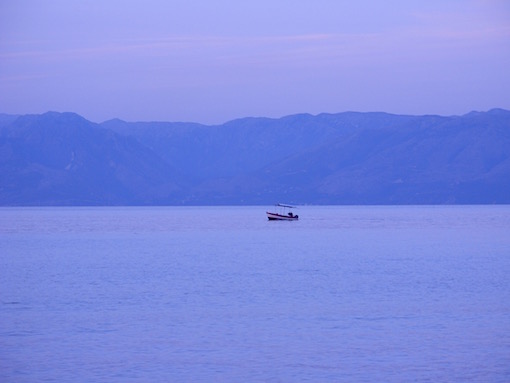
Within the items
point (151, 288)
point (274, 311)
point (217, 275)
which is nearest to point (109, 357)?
point (274, 311)

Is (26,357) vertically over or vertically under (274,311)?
under

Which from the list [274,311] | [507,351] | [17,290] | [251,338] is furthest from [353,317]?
[17,290]

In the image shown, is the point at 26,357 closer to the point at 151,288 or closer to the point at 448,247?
the point at 151,288

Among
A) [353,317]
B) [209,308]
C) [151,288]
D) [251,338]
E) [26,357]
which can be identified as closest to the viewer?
[26,357]

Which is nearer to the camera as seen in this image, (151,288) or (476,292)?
(476,292)

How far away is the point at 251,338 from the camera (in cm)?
3262

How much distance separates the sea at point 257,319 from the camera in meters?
27.9

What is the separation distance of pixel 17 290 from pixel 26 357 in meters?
20.5

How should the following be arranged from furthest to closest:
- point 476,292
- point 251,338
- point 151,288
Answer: point 151,288
point 476,292
point 251,338

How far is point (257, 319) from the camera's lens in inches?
1463

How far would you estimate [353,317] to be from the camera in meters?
37.5

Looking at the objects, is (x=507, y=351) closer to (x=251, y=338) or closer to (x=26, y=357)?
(x=251, y=338)

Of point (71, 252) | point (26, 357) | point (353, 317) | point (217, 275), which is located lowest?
point (26, 357)

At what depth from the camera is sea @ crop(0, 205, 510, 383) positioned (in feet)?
91.7
